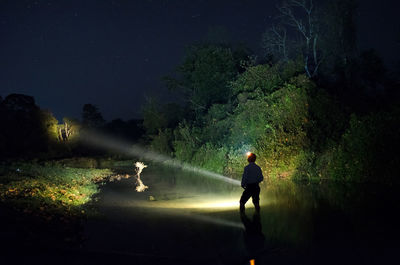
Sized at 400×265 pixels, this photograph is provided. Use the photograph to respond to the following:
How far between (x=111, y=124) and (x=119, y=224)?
68.5 meters

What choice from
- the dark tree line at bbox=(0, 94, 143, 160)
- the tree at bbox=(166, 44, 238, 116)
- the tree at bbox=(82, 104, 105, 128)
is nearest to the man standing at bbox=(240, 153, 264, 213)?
the tree at bbox=(166, 44, 238, 116)

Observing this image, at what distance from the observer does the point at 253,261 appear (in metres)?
6.39

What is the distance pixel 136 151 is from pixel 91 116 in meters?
29.1

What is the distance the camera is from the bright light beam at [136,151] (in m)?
27.3

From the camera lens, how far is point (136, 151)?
5056 cm

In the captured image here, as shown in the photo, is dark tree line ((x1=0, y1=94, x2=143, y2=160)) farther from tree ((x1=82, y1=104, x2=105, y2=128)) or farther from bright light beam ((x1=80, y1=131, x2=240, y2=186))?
tree ((x1=82, y1=104, x2=105, y2=128))

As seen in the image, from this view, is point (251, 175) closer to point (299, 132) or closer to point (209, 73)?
point (299, 132)

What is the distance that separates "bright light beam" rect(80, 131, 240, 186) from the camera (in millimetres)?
27336

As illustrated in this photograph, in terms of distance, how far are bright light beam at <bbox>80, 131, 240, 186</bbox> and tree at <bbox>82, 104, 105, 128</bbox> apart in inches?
222

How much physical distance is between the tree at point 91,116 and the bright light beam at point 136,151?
222 inches

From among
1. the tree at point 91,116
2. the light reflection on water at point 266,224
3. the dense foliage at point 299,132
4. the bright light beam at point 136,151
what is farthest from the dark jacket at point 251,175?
the tree at point 91,116

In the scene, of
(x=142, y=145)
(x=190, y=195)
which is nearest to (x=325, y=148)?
(x=190, y=195)

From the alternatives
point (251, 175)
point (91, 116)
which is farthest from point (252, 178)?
point (91, 116)

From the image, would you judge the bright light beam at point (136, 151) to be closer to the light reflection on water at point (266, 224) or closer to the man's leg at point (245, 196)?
the light reflection on water at point (266, 224)
